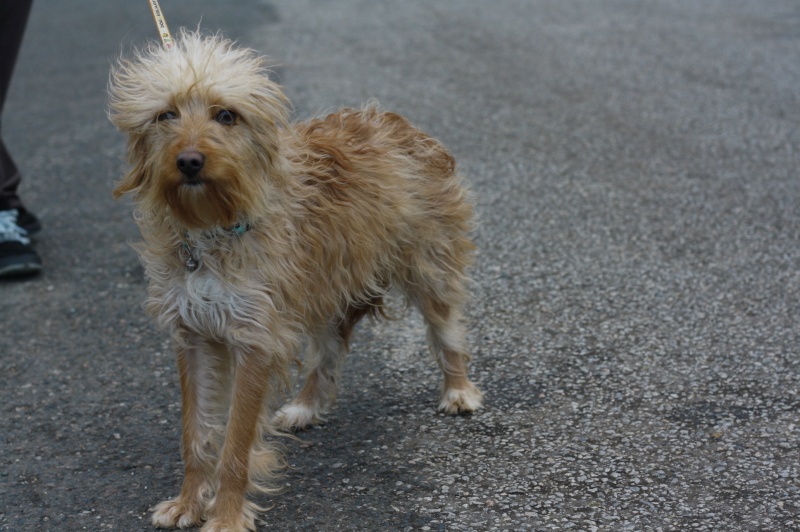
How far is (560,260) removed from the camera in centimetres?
586

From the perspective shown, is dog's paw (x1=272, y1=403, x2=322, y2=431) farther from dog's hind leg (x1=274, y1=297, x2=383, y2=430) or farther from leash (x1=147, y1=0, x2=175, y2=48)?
leash (x1=147, y1=0, x2=175, y2=48)

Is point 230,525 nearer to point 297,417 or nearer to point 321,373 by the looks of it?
point 297,417

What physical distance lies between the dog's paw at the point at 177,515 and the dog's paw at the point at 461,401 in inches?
47.1

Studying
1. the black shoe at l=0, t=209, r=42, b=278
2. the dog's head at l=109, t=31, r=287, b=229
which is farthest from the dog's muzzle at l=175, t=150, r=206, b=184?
the black shoe at l=0, t=209, r=42, b=278

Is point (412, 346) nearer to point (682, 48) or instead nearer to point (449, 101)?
point (449, 101)

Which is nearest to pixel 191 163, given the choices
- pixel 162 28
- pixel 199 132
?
pixel 199 132

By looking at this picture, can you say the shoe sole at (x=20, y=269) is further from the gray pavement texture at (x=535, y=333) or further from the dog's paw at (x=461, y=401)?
the dog's paw at (x=461, y=401)

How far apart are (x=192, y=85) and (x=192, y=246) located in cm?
55

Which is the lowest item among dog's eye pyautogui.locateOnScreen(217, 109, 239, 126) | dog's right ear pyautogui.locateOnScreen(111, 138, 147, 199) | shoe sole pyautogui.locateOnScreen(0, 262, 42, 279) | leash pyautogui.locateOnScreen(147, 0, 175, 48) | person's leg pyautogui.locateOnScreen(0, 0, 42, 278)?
shoe sole pyautogui.locateOnScreen(0, 262, 42, 279)

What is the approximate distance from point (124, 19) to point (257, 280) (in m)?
12.3

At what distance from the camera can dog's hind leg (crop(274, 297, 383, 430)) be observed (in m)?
4.25

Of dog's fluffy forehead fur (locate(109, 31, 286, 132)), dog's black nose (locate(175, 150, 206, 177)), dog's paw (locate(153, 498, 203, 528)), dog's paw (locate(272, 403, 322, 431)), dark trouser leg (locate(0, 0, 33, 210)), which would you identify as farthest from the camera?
dark trouser leg (locate(0, 0, 33, 210))

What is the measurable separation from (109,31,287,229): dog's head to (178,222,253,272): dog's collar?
0.06m

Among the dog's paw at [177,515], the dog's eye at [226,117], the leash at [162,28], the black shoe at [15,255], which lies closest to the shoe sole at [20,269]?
the black shoe at [15,255]
